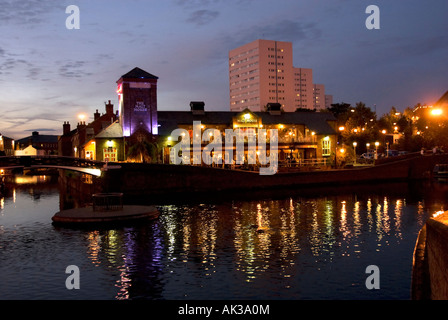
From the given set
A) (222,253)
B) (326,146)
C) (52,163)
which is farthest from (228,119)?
(222,253)

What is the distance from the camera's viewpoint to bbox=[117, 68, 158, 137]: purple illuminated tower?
254ft

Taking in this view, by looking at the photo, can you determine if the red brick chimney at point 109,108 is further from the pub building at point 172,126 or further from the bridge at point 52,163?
the bridge at point 52,163

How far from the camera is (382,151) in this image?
412 ft

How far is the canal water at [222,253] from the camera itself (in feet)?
72.9

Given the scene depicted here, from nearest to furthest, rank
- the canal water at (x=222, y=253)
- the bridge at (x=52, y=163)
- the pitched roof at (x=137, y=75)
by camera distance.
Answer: the canal water at (x=222, y=253) < the bridge at (x=52, y=163) < the pitched roof at (x=137, y=75)

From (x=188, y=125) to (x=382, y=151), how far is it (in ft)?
207

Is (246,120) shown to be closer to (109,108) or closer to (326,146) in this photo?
(326,146)

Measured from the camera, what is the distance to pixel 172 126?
8450 centimetres

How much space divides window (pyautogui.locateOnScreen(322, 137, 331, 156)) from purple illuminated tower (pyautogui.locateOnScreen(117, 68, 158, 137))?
33.1m

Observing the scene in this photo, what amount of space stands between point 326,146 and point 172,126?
30.4 metres

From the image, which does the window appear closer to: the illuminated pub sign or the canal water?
the illuminated pub sign

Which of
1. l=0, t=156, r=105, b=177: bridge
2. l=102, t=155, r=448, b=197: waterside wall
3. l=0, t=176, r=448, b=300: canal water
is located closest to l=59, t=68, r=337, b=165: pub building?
l=102, t=155, r=448, b=197: waterside wall

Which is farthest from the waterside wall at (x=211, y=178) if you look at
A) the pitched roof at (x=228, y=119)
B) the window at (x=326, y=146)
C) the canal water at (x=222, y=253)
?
the pitched roof at (x=228, y=119)
